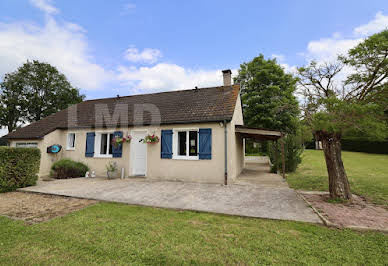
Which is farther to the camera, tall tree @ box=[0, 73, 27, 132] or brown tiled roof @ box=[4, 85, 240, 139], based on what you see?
tall tree @ box=[0, 73, 27, 132]

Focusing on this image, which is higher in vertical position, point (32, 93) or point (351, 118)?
point (32, 93)

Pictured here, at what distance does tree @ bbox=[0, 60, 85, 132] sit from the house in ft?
59.1

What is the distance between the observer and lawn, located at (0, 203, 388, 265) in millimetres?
2629

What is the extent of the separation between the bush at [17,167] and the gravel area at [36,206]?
62 centimetres

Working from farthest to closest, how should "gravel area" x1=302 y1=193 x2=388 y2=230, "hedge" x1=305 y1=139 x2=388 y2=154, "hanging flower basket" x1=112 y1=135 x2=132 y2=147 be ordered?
"hedge" x1=305 y1=139 x2=388 y2=154 → "hanging flower basket" x1=112 y1=135 x2=132 y2=147 → "gravel area" x1=302 y1=193 x2=388 y2=230

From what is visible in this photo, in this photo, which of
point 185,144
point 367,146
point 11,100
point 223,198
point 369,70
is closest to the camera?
point 369,70

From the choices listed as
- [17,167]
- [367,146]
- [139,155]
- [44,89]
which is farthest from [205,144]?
[44,89]

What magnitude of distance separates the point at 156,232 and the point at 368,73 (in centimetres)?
722

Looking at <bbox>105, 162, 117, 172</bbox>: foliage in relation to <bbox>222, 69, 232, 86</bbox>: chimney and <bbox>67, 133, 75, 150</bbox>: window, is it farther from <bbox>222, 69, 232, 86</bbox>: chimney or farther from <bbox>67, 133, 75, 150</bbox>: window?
<bbox>222, 69, 232, 86</bbox>: chimney

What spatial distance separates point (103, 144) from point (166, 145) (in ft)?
14.9

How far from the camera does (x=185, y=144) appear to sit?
360 inches

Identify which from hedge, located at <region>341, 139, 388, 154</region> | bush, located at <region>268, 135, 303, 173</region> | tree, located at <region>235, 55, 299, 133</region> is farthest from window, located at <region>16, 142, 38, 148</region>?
hedge, located at <region>341, 139, 388, 154</region>

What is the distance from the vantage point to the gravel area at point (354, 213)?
12.7 ft

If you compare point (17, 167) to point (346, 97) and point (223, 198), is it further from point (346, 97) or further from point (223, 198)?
point (346, 97)
